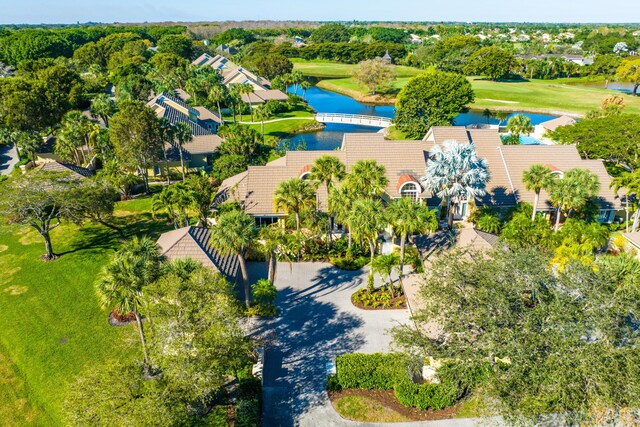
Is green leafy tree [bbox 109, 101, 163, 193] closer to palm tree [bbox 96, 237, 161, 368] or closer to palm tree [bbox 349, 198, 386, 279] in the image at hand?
palm tree [bbox 96, 237, 161, 368]

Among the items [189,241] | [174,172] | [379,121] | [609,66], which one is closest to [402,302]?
[189,241]

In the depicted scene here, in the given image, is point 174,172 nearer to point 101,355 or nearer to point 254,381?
point 101,355

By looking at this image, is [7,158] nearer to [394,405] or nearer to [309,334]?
[309,334]

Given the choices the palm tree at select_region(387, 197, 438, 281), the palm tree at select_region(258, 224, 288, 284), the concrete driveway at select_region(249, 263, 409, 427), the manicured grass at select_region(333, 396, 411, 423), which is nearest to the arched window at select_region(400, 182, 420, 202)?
the palm tree at select_region(387, 197, 438, 281)

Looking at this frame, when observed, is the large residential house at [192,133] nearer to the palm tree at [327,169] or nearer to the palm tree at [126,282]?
the palm tree at [327,169]

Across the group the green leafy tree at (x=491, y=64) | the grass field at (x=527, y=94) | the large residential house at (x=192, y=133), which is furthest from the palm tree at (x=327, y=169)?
the green leafy tree at (x=491, y=64)
